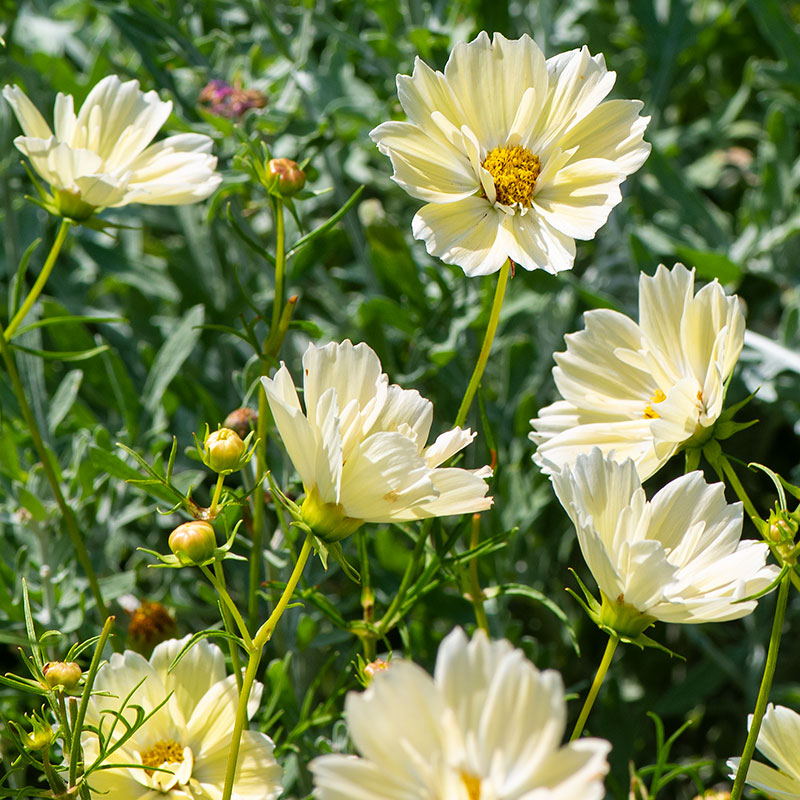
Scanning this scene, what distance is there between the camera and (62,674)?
55 centimetres

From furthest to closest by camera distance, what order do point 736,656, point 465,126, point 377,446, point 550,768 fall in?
point 736,656 < point 465,126 < point 377,446 < point 550,768

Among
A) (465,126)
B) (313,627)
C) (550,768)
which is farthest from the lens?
(313,627)

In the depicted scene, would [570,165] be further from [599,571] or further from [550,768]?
[550,768]

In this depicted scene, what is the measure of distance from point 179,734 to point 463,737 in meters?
0.28

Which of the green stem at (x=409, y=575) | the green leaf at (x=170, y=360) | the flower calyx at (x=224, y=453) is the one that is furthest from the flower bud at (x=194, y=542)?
the green leaf at (x=170, y=360)

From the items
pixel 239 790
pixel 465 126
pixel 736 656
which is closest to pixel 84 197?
pixel 465 126

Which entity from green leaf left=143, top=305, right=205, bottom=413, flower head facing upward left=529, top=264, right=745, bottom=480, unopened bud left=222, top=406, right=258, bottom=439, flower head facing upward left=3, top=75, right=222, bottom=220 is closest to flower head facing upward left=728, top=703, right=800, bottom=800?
flower head facing upward left=529, top=264, right=745, bottom=480

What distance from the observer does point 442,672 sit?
16.9 inches

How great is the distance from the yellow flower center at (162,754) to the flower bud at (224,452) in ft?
0.61

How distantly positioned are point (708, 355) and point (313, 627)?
0.38 metres

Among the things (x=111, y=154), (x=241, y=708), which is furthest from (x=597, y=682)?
(x=111, y=154)

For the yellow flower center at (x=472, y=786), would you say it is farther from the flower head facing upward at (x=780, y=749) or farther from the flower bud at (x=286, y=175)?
the flower bud at (x=286, y=175)

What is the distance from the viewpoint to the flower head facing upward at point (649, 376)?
650 mm

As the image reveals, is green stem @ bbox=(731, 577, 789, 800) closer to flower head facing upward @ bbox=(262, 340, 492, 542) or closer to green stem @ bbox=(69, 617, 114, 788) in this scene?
flower head facing upward @ bbox=(262, 340, 492, 542)
